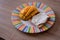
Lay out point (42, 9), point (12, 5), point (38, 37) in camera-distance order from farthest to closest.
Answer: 1. point (12, 5)
2. point (42, 9)
3. point (38, 37)

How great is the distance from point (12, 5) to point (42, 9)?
0.90 ft

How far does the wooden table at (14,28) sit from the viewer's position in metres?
0.83

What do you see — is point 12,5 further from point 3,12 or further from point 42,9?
point 42,9

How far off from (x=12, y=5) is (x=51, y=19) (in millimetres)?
378

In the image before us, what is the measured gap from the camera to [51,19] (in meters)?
0.88

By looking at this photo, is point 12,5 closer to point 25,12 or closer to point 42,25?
point 25,12

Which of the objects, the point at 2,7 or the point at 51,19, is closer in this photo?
the point at 51,19

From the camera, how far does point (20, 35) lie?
85 centimetres

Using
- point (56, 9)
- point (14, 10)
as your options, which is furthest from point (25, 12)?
point (56, 9)

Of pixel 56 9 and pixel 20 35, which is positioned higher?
pixel 56 9

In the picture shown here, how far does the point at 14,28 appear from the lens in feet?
2.92

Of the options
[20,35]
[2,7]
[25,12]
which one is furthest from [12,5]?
[20,35]

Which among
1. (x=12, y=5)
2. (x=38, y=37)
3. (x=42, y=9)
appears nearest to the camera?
(x=38, y=37)

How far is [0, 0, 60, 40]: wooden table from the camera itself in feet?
2.72
